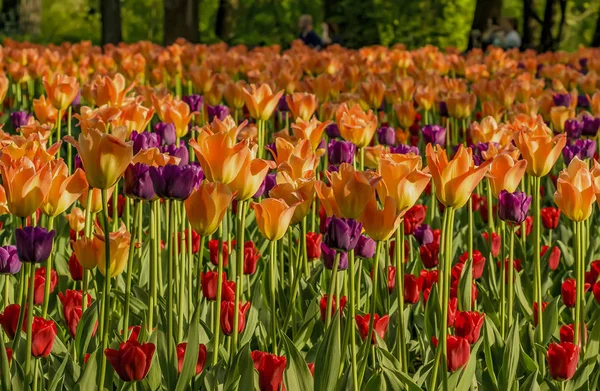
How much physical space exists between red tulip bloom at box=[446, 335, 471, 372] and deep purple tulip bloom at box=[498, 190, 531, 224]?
0.51 m

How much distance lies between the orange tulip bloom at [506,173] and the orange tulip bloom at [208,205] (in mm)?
850

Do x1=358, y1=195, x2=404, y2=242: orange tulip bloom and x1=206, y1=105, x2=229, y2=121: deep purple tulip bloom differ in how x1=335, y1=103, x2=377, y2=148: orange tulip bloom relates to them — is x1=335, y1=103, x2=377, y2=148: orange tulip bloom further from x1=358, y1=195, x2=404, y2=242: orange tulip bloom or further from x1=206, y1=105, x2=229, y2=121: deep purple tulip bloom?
x1=358, y1=195, x2=404, y2=242: orange tulip bloom

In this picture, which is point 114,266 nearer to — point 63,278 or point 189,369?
point 189,369

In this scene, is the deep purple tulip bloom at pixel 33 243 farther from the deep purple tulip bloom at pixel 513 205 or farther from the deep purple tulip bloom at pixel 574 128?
the deep purple tulip bloom at pixel 574 128

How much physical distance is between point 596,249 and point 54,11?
3598 cm

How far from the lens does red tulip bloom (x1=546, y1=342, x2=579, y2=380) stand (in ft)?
8.04

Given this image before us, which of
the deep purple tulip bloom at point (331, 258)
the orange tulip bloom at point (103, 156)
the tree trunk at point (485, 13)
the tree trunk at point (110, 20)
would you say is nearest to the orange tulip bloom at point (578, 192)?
the deep purple tulip bloom at point (331, 258)

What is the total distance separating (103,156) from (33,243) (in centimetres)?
24

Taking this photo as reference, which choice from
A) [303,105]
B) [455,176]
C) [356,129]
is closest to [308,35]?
[303,105]

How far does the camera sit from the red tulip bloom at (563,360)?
2.45 m

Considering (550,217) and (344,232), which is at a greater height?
(344,232)

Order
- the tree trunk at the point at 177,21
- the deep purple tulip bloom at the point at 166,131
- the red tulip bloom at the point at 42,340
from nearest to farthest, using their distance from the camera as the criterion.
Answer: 1. the red tulip bloom at the point at 42,340
2. the deep purple tulip bloom at the point at 166,131
3. the tree trunk at the point at 177,21

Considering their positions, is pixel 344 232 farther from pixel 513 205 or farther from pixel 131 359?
pixel 513 205

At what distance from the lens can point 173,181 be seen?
2.28 meters
